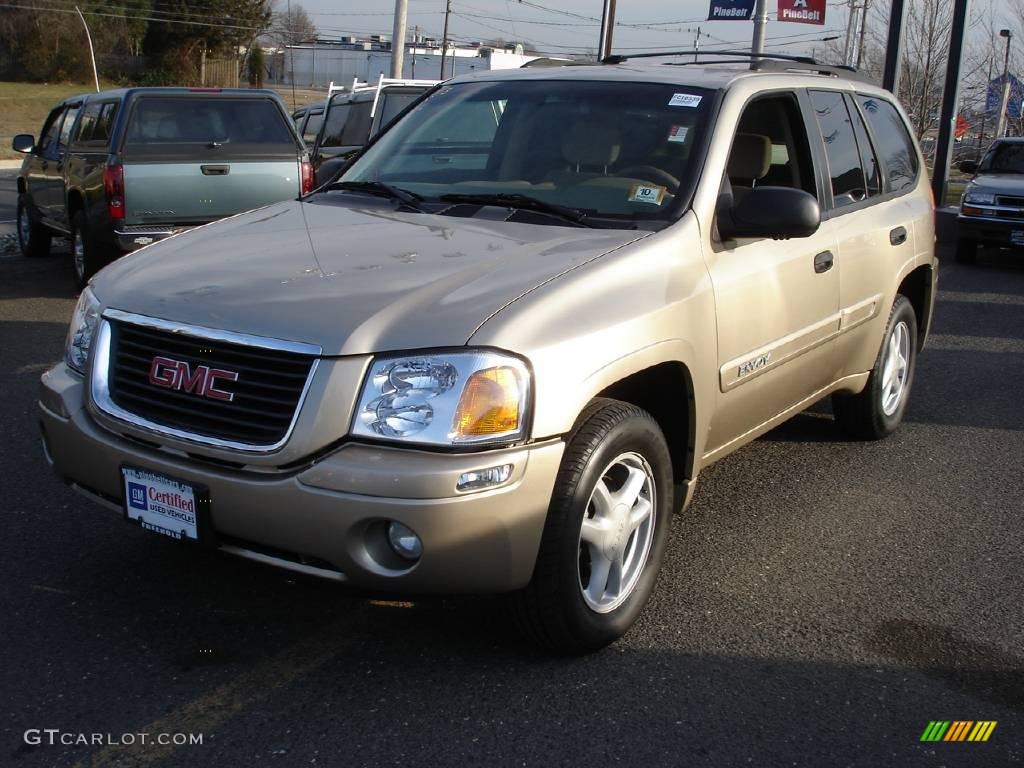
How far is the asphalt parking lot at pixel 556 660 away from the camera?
3.00 m

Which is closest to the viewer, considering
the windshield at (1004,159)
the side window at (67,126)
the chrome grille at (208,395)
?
the chrome grille at (208,395)

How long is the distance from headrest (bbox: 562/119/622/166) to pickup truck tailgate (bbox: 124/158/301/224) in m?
5.68

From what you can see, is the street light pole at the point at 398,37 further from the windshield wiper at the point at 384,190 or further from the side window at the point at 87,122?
the windshield wiper at the point at 384,190

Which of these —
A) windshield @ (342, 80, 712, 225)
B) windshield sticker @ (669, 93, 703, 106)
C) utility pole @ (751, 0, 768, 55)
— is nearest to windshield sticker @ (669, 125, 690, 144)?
windshield @ (342, 80, 712, 225)

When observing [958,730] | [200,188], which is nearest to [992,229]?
[200,188]

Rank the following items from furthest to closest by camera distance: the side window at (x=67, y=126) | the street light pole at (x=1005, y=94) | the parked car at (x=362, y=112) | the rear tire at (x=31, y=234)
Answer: the street light pole at (x=1005, y=94)
the parked car at (x=362, y=112)
the rear tire at (x=31, y=234)
the side window at (x=67, y=126)

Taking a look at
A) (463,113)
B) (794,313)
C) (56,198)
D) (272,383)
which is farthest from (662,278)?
(56,198)

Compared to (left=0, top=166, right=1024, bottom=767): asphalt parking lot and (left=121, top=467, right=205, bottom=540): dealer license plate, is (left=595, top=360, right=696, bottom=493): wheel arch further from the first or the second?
(left=121, top=467, right=205, bottom=540): dealer license plate

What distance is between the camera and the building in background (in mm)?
69625

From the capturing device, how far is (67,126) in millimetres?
11336

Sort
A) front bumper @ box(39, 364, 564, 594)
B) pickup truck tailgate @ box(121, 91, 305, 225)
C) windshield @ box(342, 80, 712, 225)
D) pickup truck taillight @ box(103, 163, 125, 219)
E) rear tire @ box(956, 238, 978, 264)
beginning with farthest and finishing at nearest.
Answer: rear tire @ box(956, 238, 978, 264)
pickup truck tailgate @ box(121, 91, 305, 225)
pickup truck taillight @ box(103, 163, 125, 219)
windshield @ box(342, 80, 712, 225)
front bumper @ box(39, 364, 564, 594)

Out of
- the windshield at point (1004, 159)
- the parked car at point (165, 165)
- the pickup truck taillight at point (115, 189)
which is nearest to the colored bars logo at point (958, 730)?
the parked car at point (165, 165)

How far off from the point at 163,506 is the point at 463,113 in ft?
7.89

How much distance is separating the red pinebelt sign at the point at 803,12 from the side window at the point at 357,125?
1373 centimetres
